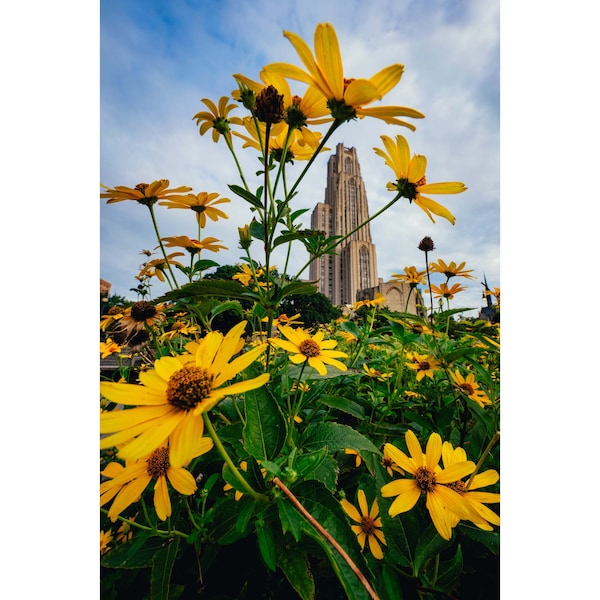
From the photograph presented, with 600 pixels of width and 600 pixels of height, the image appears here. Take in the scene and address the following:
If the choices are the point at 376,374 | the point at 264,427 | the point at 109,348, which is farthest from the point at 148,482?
the point at 376,374

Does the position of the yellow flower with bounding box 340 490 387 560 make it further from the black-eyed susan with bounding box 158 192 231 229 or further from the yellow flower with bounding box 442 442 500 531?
the black-eyed susan with bounding box 158 192 231 229

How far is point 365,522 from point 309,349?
0.81 ft

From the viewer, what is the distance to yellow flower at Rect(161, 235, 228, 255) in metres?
0.59

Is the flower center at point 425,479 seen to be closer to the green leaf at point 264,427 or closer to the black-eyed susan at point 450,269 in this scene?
the green leaf at point 264,427

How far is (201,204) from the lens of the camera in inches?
23.2

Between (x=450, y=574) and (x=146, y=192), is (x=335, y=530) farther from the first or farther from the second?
(x=146, y=192)

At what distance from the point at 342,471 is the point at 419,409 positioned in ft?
1.09

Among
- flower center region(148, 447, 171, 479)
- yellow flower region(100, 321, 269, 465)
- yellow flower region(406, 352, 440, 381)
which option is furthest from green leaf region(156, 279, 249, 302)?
yellow flower region(406, 352, 440, 381)

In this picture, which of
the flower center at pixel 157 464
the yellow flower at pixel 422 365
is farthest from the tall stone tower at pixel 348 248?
the flower center at pixel 157 464

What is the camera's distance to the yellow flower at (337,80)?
329mm

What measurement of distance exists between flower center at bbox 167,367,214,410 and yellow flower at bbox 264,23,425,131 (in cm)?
30
